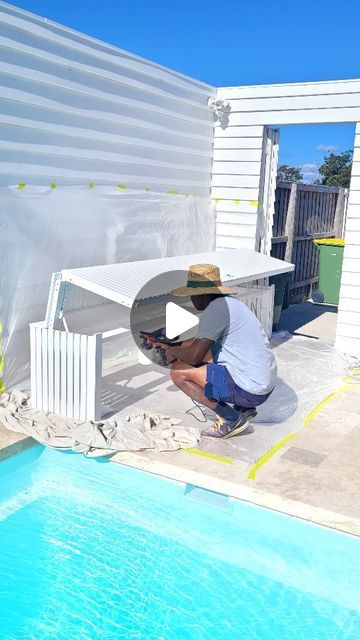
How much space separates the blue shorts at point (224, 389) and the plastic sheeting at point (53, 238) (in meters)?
1.95

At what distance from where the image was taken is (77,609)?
134 inches

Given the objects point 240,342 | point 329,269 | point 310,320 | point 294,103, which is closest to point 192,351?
point 240,342

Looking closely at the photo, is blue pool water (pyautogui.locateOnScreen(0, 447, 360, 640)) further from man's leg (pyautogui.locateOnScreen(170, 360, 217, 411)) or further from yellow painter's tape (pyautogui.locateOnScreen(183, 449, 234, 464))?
man's leg (pyautogui.locateOnScreen(170, 360, 217, 411))

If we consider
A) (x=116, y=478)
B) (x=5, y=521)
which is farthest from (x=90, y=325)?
(x=5, y=521)

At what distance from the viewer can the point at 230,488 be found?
4371mm

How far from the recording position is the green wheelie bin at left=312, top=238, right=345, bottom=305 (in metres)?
11.4

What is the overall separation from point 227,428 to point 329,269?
23.3ft

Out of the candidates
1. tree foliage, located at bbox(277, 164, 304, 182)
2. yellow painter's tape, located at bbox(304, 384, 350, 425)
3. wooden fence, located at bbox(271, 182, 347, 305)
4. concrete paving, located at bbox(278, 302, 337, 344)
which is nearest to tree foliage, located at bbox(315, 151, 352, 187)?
tree foliage, located at bbox(277, 164, 304, 182)

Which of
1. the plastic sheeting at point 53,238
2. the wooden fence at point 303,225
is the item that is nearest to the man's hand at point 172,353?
the plastic sheeting at point 53,238

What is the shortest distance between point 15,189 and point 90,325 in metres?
1.73

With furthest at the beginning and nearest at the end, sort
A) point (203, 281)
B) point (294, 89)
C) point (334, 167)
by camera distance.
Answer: point (334, 167), point (294, 89), point (203, 281)

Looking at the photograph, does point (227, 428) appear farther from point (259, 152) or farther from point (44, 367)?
point (259, 152)

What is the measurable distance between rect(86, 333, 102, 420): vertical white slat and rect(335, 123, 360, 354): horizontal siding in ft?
13.1

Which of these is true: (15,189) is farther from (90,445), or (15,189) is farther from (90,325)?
(90,445)
